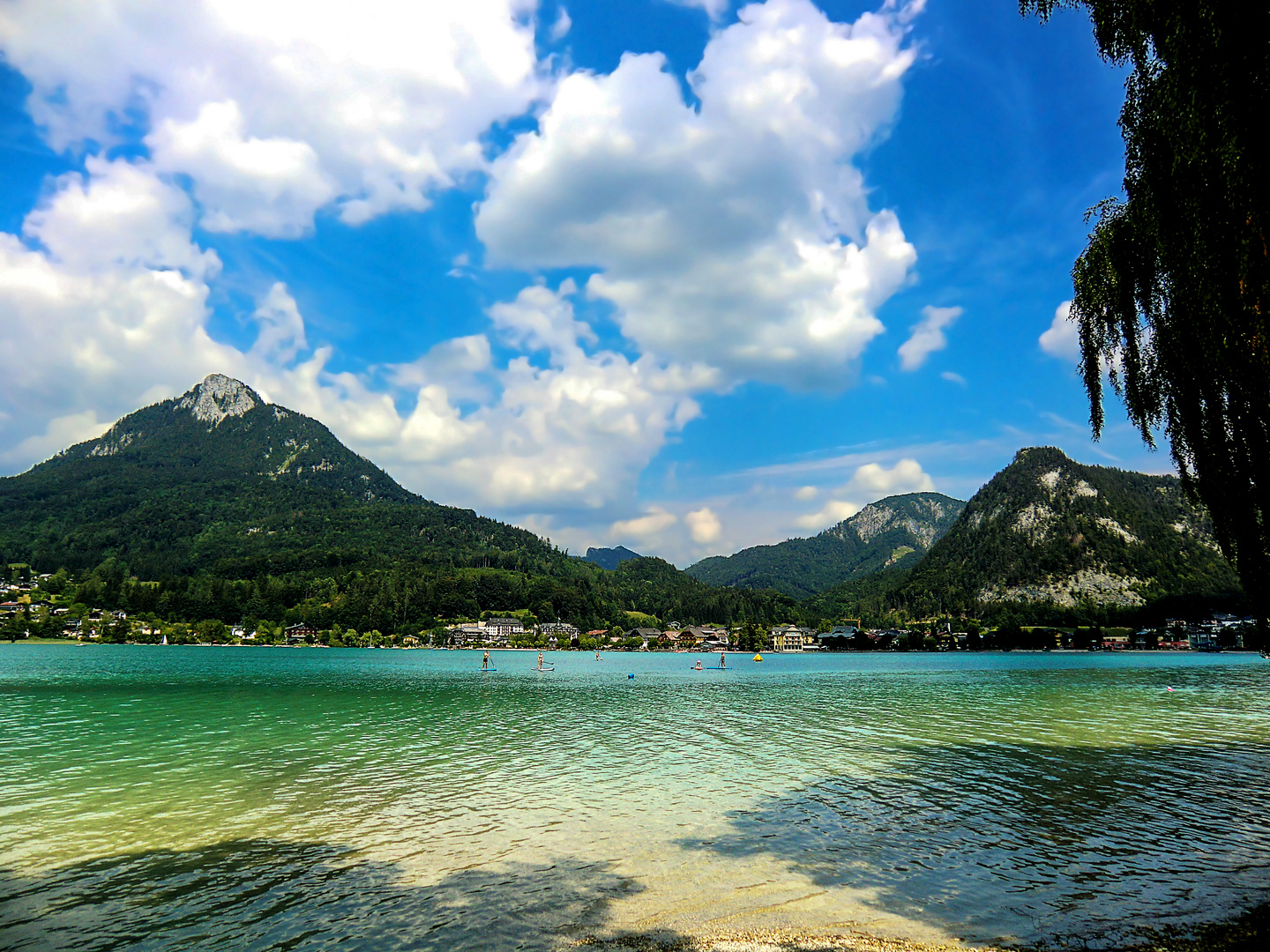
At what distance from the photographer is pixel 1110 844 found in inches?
549

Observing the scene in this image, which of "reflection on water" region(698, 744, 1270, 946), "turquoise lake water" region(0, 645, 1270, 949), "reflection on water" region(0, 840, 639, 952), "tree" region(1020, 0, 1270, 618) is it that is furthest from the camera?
"reflection on water" region(698, 744, 1270, 946)

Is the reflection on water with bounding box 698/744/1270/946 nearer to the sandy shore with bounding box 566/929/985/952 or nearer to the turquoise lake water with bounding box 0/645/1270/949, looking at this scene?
the turquoise lake water with bounding box 0/645/1270/949

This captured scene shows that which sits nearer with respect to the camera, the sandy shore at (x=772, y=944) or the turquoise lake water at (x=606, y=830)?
the sandy shore at (x=772, y=944)

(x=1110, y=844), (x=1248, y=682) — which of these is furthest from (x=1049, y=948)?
(x=1248, y=682)

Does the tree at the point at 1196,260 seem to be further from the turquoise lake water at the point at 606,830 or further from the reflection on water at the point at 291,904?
the reflection on water at the point at 291,904

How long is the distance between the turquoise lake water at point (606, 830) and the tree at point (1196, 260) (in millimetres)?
6672

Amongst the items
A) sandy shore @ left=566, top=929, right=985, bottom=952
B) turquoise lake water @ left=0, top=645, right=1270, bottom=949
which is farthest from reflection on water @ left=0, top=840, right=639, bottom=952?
sandy shore @ left=566, top=929, right=985, bottom=952

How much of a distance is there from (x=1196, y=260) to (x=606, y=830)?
574 inches

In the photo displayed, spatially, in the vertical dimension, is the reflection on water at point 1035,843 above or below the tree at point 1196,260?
below

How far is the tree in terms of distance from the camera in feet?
25.7

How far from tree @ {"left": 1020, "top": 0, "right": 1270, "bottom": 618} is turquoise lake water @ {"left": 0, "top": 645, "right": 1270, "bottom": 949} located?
6.67 metres

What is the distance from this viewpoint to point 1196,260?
852cm

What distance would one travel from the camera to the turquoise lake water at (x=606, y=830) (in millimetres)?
10156

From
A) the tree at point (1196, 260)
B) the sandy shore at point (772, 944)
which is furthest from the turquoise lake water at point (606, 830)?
the tree at point (1196, 260)
